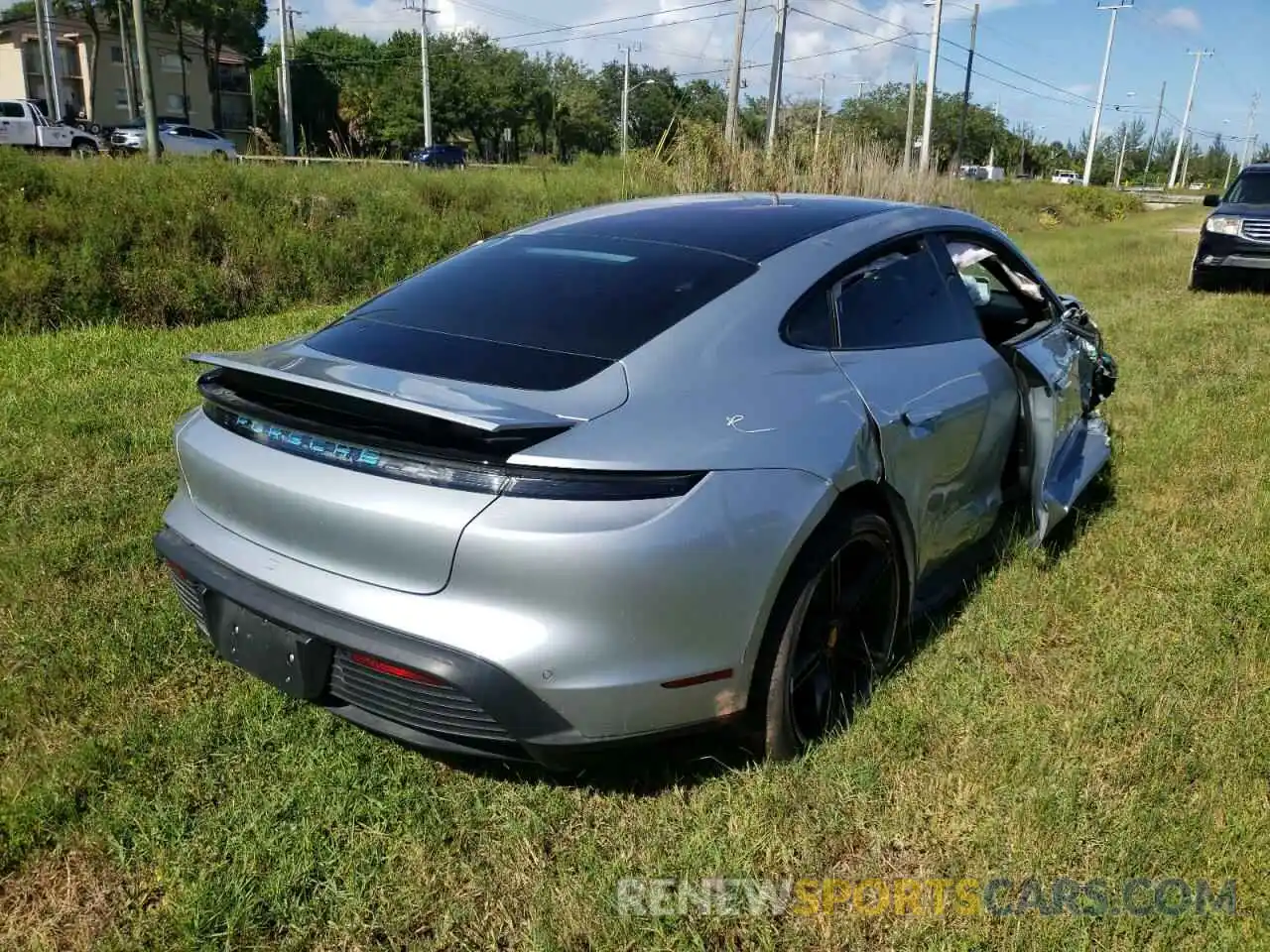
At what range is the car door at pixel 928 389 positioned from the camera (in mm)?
2852

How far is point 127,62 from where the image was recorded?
1828 inches

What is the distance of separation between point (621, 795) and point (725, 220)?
185 centimetres

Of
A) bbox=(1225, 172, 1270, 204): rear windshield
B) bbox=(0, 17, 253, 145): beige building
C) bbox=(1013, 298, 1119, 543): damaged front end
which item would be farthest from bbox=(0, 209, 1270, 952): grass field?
bbox=(0, 17, 253, 145): beige building

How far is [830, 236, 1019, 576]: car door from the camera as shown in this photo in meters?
2.85

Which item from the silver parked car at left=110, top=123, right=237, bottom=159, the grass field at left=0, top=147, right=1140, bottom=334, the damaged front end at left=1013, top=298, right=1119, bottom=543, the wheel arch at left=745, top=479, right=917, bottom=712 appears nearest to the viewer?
the wheel arch at left=745, top=479, right=917, bottom=712

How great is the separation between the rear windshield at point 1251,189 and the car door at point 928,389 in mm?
11493

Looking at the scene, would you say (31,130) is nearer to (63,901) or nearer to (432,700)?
(63,901)

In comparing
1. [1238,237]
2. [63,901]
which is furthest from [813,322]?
[1238,237]

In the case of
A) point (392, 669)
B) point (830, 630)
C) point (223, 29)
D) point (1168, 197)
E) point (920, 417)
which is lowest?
point (830, 630)

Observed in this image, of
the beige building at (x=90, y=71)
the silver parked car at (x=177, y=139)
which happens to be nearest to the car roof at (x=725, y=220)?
the silver parked car at (x=177, y=139)

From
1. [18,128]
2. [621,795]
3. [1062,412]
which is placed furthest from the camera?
[18,128]

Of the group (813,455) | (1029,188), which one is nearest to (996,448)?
(813,455)

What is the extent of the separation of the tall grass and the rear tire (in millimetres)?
7667

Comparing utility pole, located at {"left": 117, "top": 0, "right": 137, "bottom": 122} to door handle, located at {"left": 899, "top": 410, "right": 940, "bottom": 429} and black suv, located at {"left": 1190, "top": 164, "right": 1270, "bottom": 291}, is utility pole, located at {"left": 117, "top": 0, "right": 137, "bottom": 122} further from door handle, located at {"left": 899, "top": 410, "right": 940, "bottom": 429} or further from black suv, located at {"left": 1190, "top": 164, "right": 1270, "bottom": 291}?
door handle, located at {"left": 899, "top": 410, "right": 940, "bottom": 429}
